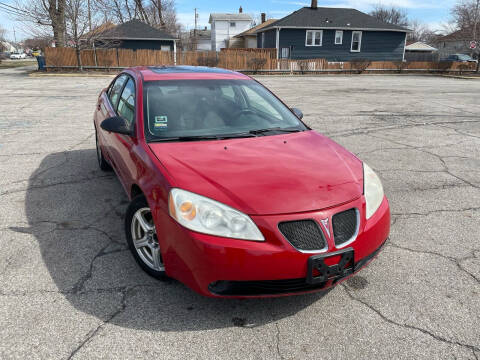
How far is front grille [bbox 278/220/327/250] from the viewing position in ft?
7.22

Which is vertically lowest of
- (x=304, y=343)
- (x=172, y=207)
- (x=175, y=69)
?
(x=304, y=343)

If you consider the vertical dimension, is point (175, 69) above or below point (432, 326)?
above

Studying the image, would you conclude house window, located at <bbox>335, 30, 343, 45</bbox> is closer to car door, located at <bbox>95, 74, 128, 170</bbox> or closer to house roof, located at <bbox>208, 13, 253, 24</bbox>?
house roof, located at <bbox>208, 13, 253, 24</bbox>

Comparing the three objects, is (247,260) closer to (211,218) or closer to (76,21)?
(211,218)

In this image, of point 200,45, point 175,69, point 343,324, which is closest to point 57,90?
point 175,69

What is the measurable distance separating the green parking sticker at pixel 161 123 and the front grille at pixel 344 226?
1690 mm

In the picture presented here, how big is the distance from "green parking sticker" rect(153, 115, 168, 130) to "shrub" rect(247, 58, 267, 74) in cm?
2782

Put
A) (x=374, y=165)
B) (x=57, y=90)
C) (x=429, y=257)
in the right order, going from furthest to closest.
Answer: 1. (x=57, y=90)
2. (x=374, y=165)
3. (x=429, y=257)

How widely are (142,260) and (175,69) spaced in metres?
2.32

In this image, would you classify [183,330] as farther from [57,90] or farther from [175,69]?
[57,90]

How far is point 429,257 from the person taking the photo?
3.24 metres

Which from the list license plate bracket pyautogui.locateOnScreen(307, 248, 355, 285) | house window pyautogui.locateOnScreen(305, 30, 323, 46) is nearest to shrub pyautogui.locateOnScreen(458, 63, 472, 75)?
house window pyautogui.locateOnScreen(305, 30, 323, 46)

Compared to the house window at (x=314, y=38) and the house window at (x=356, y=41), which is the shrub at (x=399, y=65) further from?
the house window at (x=314, y=38)

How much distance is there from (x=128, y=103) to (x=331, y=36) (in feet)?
122
